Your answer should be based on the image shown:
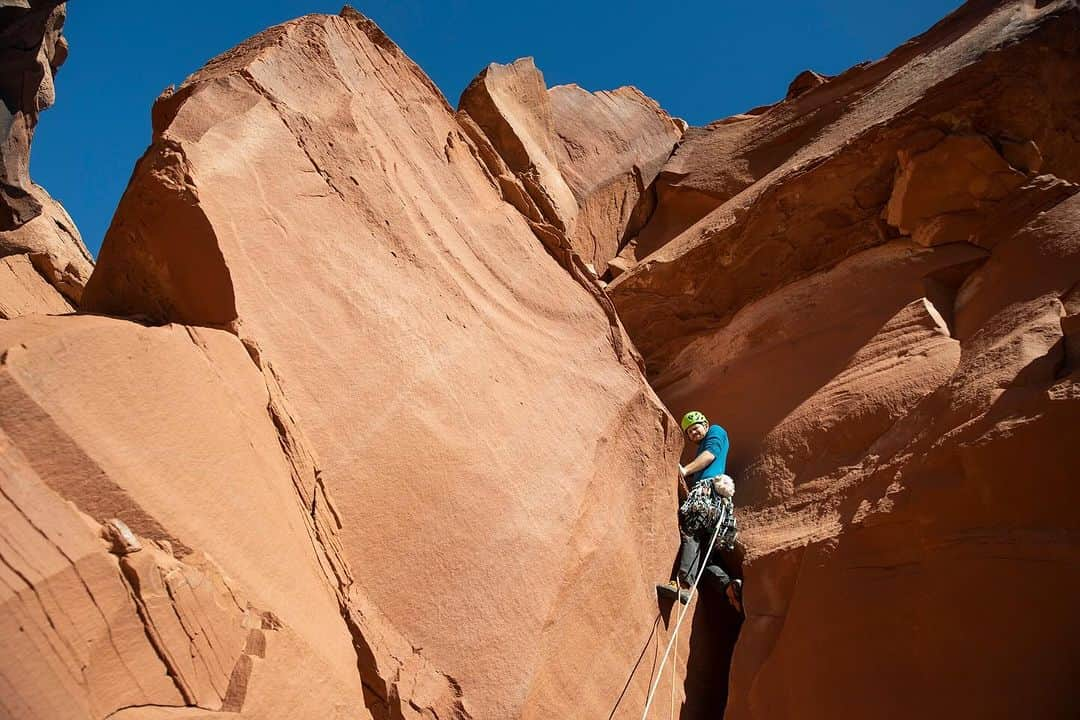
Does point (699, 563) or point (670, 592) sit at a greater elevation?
point (699, 563)

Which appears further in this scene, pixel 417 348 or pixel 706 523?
pixel 706 523

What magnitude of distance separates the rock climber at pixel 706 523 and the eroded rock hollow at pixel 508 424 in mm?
118

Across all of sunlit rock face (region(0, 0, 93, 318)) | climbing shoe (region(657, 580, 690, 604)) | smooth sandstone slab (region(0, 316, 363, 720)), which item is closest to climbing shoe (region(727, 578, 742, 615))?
climbing shoe (region(657, 580, 690, 604))

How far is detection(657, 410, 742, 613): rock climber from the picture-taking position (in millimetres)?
4973

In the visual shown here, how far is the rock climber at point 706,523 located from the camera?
4973 millimetres

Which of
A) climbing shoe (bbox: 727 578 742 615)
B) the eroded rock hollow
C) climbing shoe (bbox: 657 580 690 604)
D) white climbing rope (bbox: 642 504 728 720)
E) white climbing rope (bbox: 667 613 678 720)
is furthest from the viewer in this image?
climbing shoe (bbox: 727 578 742 615)

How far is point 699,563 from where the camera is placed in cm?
516

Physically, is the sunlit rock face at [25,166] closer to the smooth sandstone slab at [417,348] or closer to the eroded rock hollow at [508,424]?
the smooth sandstone slab at [417,348]

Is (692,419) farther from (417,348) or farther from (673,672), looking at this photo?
(417,348)

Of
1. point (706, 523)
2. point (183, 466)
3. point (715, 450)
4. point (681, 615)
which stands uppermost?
point (715, 450)

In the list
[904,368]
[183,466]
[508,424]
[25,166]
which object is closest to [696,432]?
[904,368]

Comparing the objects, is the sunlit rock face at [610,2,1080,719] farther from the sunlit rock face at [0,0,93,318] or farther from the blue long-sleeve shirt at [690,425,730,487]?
the sunlit rock face at [0,0,93,318]

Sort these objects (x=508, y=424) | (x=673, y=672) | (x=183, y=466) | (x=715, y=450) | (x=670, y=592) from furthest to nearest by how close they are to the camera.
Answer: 1. (x=715, y=450)
2. (x=670, y=592)
3. (x=673, y=672)
4. (x=508, y=424)
5. (x=183, y=466)

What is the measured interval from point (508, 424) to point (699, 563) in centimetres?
165
